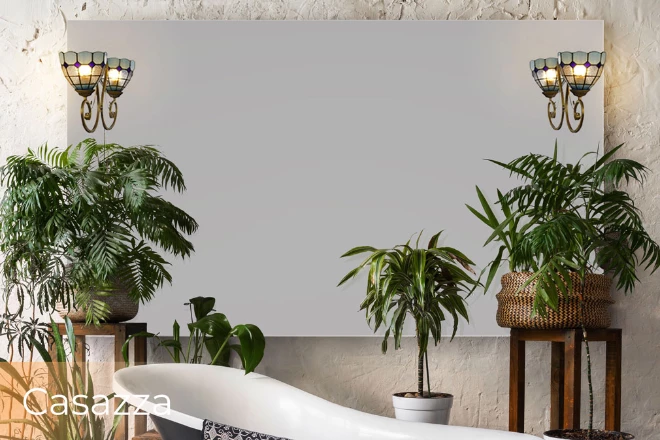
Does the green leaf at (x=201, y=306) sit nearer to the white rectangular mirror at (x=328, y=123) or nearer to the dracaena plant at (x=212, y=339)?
the dracaena plant at (x=212, y=339)

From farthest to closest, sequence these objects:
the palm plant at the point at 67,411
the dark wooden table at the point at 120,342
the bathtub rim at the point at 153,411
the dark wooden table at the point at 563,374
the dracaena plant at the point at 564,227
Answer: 1. the dark wooden table at the point at 120,342
2. the dark wooden table at the point at 563,374
3. the dracaena plant at the point at 564,227
4. the palm plant at the point at 67,411
5. the bathtub rim at the point at 153,411

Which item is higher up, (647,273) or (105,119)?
(105,119)

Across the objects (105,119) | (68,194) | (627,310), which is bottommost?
(627,310)

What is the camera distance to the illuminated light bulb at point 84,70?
3.50 metres

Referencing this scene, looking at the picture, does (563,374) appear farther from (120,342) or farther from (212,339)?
(120,342)

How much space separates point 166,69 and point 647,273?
242cm

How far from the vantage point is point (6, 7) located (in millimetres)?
3793

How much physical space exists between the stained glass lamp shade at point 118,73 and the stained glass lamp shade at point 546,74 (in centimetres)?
181

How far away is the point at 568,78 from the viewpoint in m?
3.54

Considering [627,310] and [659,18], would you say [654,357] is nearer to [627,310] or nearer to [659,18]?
[627,310]

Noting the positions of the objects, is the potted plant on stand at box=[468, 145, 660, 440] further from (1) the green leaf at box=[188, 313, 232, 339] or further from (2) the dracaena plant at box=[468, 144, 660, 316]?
(1) the green leaf at box=[188, 313, 232, 339]

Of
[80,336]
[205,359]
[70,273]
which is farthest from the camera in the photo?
[205,359]

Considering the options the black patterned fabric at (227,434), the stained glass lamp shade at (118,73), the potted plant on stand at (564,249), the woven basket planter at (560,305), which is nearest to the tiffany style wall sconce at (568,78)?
the potted plant on stand at (564,249)

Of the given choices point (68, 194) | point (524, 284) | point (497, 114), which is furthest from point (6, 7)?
point (524, 284)
